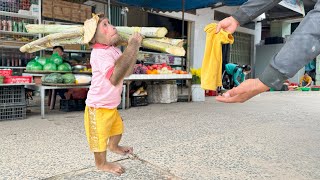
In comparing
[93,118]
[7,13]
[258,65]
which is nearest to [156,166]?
[93,118]

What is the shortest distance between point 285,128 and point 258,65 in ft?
37.5

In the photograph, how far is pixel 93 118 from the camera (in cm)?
198

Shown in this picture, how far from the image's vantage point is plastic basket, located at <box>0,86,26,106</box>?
4.58 meters

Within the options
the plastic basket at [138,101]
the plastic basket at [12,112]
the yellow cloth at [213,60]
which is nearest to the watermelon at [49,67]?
the plastic basket at [12,112]

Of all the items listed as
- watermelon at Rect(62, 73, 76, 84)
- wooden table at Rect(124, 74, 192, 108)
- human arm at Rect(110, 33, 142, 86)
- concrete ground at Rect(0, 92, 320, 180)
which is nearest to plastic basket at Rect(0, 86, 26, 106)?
concrete ground at Rect(0, 92, 320, 180)

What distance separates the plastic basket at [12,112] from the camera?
457 centimetres

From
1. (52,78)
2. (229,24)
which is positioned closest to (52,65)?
(52,78)

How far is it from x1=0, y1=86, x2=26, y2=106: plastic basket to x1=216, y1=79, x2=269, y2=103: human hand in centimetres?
432

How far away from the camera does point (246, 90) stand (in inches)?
47.2

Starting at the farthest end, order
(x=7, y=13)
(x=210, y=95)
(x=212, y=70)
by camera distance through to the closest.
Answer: (x=210, y=95) → (x=7, y=13) → (x=212, y=70)

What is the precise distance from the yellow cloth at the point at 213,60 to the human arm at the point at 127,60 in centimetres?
45

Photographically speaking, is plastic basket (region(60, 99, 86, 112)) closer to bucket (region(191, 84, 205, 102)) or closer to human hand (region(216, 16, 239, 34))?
bucket (region(191, 84, 205, 102))

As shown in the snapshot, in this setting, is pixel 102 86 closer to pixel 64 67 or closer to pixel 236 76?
pixel 64 67

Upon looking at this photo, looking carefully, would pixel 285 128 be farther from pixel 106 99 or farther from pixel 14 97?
pixel 14 97
